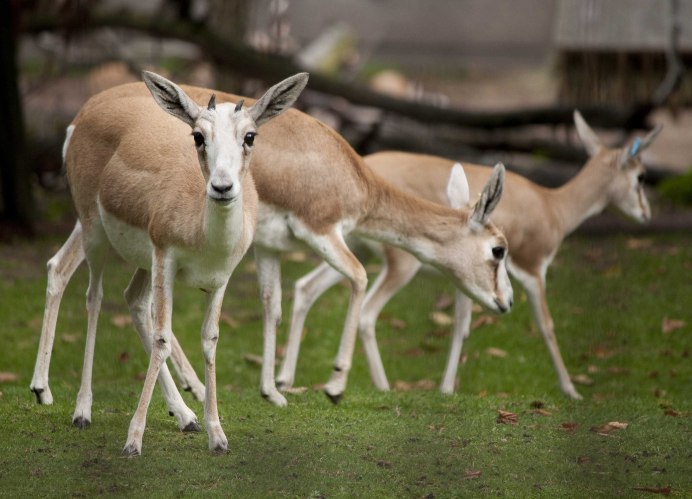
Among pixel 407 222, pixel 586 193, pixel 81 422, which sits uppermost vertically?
pixel 407 222

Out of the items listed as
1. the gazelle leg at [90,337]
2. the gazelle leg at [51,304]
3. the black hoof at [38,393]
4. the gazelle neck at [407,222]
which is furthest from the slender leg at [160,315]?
the gazelle neck at [407,222]

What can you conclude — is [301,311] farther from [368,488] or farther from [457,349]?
[368,488]

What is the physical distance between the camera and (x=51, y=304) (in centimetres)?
646

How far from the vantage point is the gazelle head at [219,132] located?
187 inches

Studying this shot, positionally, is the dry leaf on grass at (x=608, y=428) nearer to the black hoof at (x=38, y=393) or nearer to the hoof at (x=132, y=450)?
the hoof at (x=132, y=450)

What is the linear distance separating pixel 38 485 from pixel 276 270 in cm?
275

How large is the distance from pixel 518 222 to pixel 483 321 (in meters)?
A: 1.25

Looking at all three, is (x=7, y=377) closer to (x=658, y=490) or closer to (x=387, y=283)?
(x=387, y=283)

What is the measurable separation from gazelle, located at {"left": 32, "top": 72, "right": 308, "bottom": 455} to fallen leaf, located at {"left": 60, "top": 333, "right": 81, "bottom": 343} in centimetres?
235

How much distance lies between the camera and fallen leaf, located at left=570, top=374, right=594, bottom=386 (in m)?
8.57

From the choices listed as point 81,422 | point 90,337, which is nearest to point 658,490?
point 81,422

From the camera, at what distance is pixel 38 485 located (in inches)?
186

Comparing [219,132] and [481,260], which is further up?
[219,132]

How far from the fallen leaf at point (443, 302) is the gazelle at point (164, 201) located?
4.18 m
